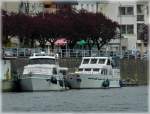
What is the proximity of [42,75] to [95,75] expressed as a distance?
6133 millimetres

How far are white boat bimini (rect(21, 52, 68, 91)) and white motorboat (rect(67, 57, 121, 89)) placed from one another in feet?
11.0

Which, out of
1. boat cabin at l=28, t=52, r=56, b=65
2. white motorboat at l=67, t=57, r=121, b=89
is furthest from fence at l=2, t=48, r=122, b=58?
boat cabin at l=28, t=52, r=56, b=65

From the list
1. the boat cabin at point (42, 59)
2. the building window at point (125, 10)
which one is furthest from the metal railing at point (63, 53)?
the building window at point (125, 10)

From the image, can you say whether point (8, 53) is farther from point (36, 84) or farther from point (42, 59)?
point (36, 84)

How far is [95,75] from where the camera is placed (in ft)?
158

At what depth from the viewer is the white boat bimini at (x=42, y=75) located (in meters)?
42.6

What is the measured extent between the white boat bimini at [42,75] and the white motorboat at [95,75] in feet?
11.0

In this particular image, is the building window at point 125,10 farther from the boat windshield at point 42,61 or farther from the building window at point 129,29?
the boat windshield at point 42,61

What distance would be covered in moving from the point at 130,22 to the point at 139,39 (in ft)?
6.92

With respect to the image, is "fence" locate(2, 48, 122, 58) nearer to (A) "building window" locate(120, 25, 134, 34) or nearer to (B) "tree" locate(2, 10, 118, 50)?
(B) "tree" locate(2, 10, 118, 50)

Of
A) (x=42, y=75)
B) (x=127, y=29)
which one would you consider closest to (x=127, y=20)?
(x=127, y=29)

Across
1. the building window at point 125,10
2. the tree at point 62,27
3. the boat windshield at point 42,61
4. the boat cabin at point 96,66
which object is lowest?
the boat cabin at point 96,66

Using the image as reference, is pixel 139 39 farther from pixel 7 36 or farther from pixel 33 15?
pixel 7 36

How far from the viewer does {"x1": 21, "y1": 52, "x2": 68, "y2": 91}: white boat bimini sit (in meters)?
42.6
